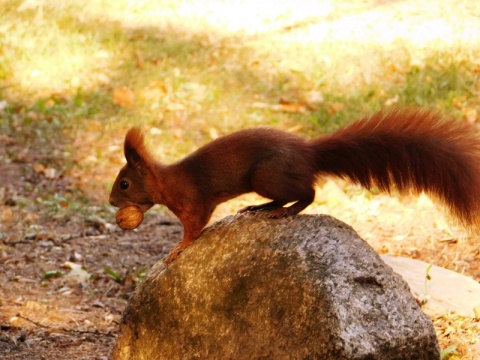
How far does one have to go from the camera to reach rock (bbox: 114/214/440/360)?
2.58m

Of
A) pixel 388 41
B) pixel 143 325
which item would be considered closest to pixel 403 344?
pixel 143 325

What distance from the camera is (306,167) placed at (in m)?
2.98

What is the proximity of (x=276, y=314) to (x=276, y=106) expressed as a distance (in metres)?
4.38

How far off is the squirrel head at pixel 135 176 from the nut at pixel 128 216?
0.09 feet

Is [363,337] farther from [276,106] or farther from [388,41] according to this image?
[388,41]

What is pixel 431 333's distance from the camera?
Answer: 2.72 meters

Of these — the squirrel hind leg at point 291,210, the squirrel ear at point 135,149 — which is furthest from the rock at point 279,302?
the squirrel ear at point 135,149

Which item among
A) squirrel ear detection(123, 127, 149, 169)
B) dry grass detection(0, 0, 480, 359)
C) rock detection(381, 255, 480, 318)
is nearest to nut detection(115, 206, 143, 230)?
squirrel ear detection(123, 127, 149, 169)

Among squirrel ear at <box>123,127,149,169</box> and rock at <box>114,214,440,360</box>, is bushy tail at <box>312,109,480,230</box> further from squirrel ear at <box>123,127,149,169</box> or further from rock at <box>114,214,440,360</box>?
squirrel ear at <box>123,127,149,169</box>

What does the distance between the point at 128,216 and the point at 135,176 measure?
176 mm

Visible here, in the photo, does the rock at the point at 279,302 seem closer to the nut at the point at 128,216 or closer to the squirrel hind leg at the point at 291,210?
the squirrel hind leg at the point at 291,210

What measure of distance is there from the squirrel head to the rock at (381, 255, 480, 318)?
4.58 feet

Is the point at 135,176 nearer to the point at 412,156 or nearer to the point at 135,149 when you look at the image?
the point at 135,149

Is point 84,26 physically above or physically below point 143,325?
below
